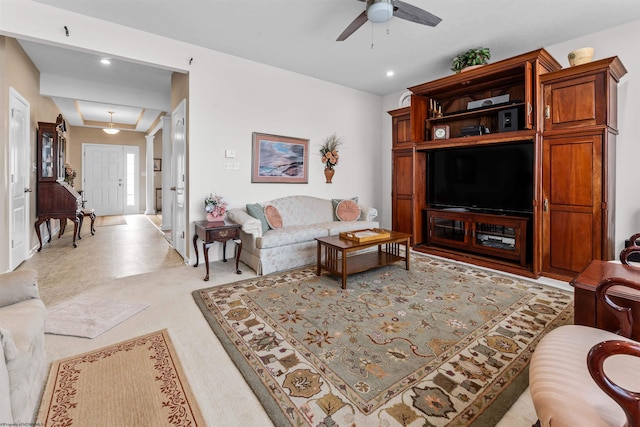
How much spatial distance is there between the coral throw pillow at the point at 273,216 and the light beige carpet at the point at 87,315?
1.80 meters

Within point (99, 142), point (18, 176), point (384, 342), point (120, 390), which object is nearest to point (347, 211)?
point (384, 342)

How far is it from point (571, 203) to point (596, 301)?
2182mm

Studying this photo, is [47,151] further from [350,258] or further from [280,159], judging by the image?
[350,258]

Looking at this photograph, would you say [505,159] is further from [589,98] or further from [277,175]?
[277,175]

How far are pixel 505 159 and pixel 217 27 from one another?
400 centimetres

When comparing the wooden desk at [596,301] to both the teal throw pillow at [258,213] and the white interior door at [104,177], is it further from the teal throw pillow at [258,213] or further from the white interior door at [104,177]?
the white interior door at [104,177]

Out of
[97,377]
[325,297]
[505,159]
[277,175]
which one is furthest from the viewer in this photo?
[277,175]

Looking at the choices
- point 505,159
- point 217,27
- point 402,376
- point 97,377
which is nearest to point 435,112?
point 505,159

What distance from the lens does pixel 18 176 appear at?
12.9 feet

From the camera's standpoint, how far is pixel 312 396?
1555 millimetres

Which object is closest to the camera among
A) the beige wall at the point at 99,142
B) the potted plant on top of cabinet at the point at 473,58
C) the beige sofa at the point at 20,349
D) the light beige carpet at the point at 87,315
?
the beige sofa at the point at 20,349

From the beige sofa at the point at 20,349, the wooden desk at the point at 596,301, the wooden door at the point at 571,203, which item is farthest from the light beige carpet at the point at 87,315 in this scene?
the wooden door at the point at 571,203

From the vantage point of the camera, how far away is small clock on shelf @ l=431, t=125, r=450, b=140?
4.52m

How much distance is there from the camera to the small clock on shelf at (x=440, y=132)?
452cm
